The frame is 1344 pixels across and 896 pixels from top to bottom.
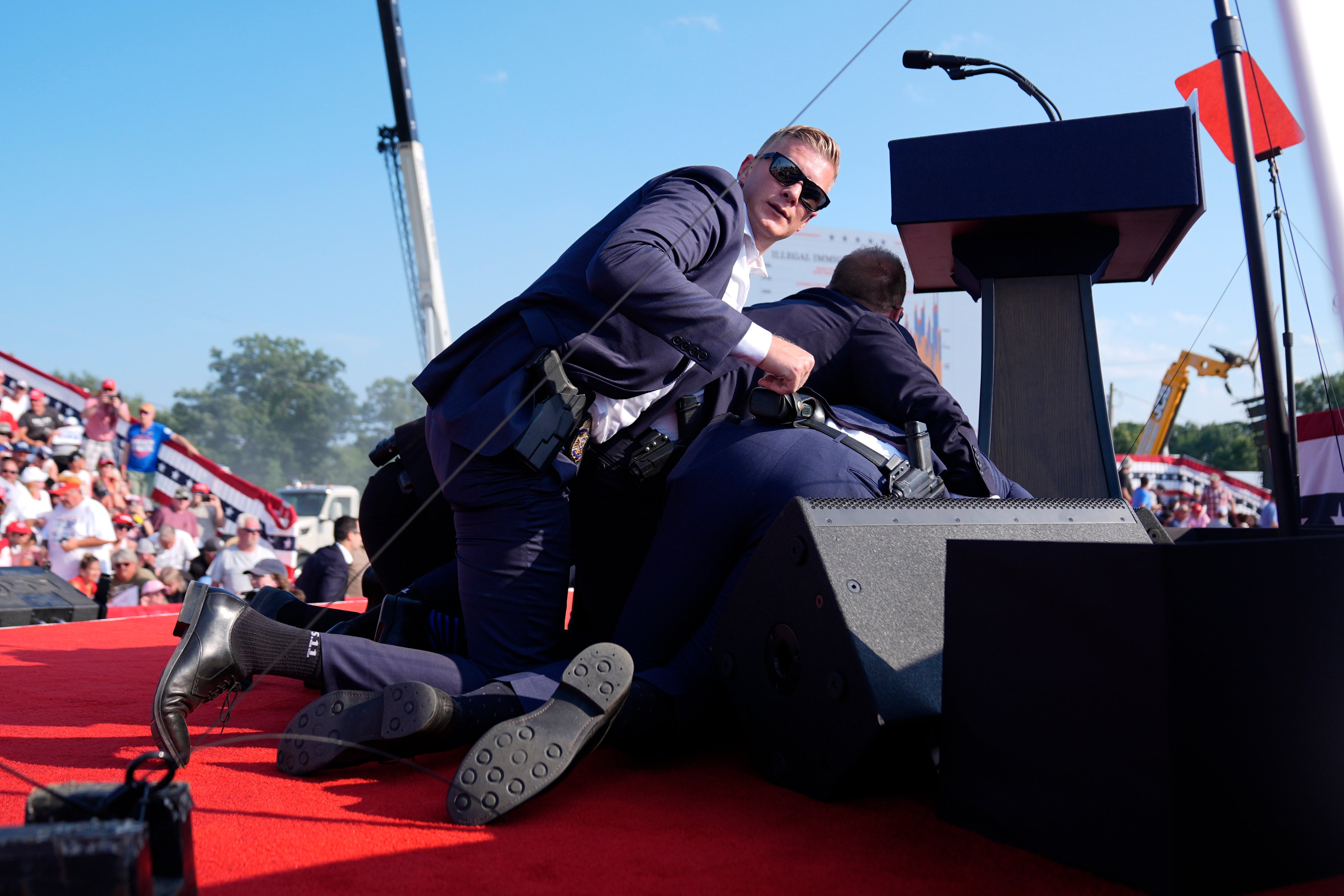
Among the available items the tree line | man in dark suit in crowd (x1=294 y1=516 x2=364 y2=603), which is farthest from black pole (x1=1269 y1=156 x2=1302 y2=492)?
the tree line

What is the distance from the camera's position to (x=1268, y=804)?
1054 millimetres

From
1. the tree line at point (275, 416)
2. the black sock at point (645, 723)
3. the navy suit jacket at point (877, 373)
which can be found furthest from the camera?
the tree line at point (275, 416)

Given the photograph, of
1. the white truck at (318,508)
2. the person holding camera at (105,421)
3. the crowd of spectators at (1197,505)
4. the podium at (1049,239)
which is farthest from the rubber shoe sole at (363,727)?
the white truck at (318,508)

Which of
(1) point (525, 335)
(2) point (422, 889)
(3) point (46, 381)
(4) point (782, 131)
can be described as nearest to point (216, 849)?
(2) point (422, 889)

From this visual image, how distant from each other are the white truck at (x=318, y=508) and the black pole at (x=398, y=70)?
7631 millimetres

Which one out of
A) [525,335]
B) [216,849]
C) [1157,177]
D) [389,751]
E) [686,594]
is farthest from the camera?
[1157,177]

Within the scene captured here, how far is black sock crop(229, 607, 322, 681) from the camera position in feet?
5.48

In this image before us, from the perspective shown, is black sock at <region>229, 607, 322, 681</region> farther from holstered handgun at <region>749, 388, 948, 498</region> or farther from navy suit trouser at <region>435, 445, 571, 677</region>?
holstered handgun at <region>749, 388, 948, 498</region>

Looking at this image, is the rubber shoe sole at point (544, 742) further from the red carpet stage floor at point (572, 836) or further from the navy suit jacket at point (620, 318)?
the navy suit jacket at point (620, 318)

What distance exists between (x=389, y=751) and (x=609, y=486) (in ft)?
2.56

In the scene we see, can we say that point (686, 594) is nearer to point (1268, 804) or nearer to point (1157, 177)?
point (1268, 804)

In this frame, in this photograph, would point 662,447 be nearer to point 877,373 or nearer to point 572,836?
point 877,373

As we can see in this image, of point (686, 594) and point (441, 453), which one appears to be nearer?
point (686, 594)

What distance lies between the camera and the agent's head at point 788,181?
2086mm
